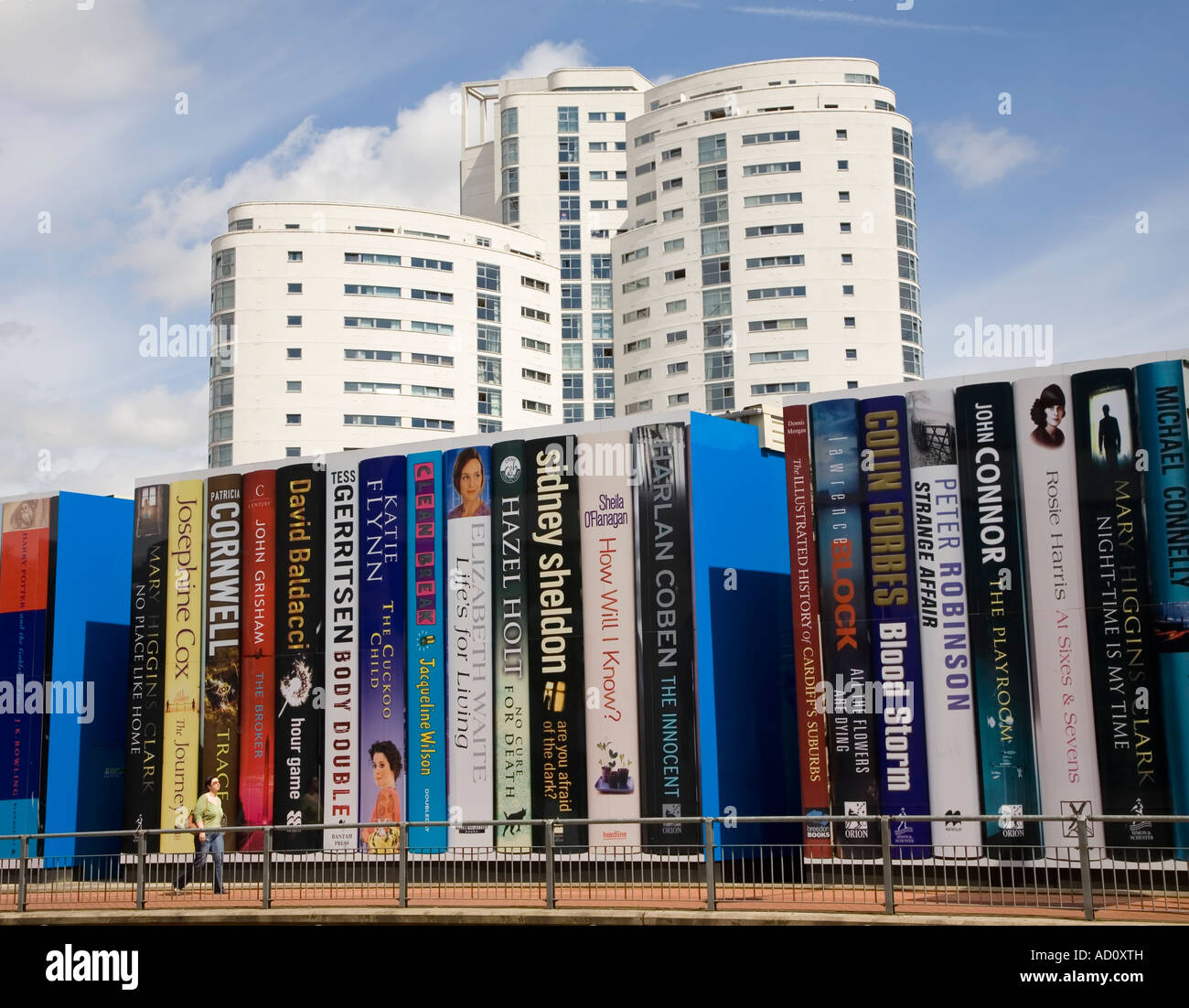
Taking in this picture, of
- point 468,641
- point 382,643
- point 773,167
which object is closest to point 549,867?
point 468,641

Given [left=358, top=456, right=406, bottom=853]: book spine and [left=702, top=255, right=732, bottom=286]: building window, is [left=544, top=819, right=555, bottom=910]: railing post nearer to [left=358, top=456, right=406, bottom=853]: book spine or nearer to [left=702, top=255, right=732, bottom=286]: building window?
[left=358, top=456, right=406, bottom=853]: book spine

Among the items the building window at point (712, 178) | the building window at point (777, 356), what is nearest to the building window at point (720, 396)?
the building window at point (777, 356)

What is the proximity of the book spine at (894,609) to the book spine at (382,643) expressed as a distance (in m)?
8.69

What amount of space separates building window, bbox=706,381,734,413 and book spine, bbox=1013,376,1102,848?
3317 inches

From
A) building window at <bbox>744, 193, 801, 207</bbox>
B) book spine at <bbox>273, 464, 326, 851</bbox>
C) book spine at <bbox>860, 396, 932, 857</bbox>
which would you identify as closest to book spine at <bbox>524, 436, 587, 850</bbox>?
book spine at <bbox>273, 464, 326, 851</bbox>

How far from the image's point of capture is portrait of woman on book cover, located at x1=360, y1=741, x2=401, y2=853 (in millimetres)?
25859

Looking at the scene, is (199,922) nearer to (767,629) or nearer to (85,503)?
(767,629)

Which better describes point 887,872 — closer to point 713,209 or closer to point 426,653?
point 426,653

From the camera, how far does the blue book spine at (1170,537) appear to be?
20453 mm

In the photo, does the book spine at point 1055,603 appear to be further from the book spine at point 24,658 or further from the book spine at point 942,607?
the book spine at point 24,658

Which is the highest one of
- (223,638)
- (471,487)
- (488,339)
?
(488,339)

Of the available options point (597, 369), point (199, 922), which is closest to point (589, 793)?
point (199, 922)

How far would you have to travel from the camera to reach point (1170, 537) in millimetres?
20812

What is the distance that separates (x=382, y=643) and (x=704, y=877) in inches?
382
